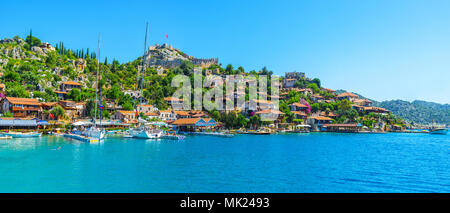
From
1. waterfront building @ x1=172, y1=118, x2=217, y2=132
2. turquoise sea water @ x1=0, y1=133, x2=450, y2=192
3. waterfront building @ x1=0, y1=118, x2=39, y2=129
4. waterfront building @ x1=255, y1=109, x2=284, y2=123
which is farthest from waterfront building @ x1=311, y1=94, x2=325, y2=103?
waterfront building @ x1=0, y1=118, x2=39, y2=129

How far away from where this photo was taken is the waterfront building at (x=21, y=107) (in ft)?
172

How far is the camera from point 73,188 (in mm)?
14500

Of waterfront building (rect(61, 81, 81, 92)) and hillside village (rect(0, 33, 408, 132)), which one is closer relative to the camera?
hillside village (rect(0, 33, 408, 132))

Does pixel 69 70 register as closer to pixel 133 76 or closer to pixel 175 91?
pixel 133 76

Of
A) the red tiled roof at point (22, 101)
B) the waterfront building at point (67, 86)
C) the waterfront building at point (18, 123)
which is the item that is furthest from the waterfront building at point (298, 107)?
the red tiled roof at point (22, 101)

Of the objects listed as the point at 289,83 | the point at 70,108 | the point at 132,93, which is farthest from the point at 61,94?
the point at 289,83

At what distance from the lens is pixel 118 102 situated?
7350 centimetres

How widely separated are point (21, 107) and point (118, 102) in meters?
23.1

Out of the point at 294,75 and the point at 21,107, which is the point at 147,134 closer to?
the point at 21,107

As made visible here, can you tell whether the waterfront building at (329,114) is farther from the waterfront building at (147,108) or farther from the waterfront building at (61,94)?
the waterfront building at (61,94)

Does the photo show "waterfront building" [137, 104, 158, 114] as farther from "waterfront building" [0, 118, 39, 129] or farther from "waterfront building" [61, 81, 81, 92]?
"waterfront building" [0, 118, 39, 129]

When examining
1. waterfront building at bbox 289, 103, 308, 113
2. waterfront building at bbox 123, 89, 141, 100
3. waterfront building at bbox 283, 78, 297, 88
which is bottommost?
waterfront building at bbox 289, 103, 308, 113

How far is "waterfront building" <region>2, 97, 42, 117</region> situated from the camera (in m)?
52.5
